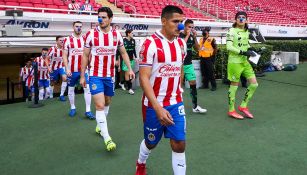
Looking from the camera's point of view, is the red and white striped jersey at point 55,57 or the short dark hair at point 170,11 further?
the red and white striped jersey at point 55,57

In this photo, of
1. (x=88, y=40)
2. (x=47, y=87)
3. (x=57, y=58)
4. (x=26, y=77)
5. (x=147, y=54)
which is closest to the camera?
(x=147, y=54)

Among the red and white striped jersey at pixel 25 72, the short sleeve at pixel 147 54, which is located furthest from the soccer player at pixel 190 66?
the red and white striped jersey at pixel 25 72

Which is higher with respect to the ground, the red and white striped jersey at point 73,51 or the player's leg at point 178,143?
→ the red and white striped jersey at point 73,51

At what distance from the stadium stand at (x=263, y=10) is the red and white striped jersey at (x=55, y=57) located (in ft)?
43.4

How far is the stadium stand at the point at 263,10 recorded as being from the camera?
2159cm

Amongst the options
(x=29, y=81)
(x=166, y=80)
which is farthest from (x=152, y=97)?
(x=29, y=81)

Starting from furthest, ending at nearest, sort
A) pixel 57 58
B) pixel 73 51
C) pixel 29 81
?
pixel 29 81
pixel 57 58
pixel 73 51

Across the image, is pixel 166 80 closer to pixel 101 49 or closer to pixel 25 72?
pixel 101 49

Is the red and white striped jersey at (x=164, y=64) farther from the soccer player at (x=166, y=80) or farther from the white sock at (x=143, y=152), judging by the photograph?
the white sock at (x=143, y=152)

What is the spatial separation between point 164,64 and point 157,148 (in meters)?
1.90

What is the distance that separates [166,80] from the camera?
312 cm

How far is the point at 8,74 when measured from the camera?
41.3 ft

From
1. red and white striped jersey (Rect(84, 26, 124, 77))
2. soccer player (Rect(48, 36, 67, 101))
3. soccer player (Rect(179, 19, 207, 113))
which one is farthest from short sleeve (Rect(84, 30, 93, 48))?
soccer player (Rect(48, 36, 67, 101))

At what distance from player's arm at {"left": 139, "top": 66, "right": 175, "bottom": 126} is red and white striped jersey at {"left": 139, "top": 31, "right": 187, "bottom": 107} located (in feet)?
0.26
